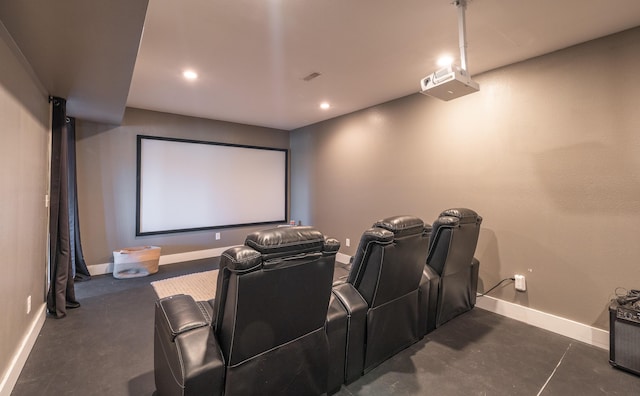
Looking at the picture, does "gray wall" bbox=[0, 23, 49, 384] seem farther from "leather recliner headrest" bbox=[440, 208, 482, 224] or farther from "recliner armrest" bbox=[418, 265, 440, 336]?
"leather recliner headrest" bbox=[440, 208, 482, 224]

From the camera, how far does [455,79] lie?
2.12 meters

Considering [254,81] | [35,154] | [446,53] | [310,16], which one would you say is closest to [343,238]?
[254,81]

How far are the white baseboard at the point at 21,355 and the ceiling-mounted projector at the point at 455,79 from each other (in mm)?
3502

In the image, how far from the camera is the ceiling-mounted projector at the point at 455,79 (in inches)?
82.6

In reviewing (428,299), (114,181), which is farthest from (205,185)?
(428,299)

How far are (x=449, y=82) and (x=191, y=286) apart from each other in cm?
370

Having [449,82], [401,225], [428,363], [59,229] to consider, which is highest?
[449,82]

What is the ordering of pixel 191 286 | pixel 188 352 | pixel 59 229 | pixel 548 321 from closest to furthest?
pixel 188 352, pixel 548 321, pixel 59 229, pixel 191 286

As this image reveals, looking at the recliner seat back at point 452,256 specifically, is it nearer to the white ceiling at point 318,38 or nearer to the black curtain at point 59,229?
the white ceiling at point 318,38

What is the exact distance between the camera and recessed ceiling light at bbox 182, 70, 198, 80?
123 inches

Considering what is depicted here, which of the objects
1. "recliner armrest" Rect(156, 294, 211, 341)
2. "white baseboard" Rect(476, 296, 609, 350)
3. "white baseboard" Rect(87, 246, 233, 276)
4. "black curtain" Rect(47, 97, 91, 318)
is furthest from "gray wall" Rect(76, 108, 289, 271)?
"white baseboard" Rect(476, 296, 609, 350)

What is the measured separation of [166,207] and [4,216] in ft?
10.1

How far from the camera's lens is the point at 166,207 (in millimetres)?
4863

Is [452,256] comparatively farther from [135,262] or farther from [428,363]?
[135,262]
